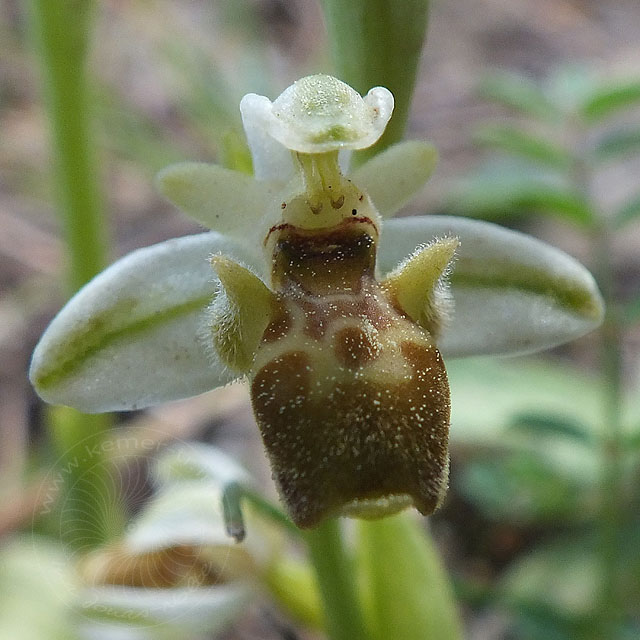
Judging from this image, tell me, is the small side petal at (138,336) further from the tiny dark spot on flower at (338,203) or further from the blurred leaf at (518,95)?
the blurred leaf at (518,95)

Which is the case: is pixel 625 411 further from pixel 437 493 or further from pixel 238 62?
pixel 238 62

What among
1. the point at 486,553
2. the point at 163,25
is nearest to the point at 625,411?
the point at 486,553

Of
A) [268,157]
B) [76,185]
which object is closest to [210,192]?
[268,157]

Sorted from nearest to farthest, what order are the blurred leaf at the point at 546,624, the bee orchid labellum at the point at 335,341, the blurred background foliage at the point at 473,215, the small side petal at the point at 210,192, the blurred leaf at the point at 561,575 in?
1. the bee orchid labellum at the point at 335,341
2. the small side petal at the point at 210,192
3. the blurred leaf at the point at 546,624
4. the blurred background foliage at the point at 473,215
5. the blurred leaf at the point at 561,575

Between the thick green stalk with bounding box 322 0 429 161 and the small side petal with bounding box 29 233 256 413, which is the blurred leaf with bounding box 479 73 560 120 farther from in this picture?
the small side petal with bounding box 29 233 256 413

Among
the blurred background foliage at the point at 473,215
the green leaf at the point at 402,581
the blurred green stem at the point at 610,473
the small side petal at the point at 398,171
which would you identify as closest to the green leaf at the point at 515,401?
the blurred background foliage at the point at 473,215

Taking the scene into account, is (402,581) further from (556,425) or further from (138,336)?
(138,336)

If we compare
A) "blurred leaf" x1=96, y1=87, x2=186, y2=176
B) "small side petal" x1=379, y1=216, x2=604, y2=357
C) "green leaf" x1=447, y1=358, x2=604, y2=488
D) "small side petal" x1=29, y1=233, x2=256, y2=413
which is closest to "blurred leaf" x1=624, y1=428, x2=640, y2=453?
"small side petal" x1=379, y1=216, x2=604, y2=357
